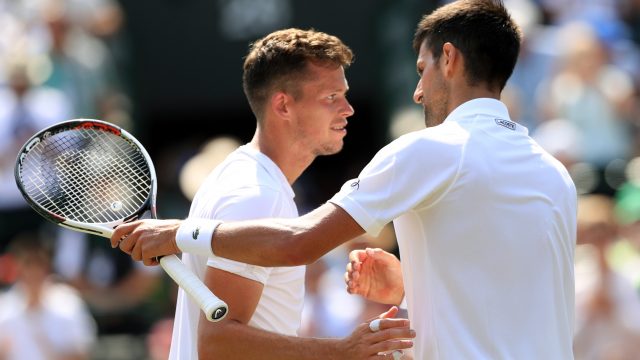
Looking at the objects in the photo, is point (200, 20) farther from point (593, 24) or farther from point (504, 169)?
point (504, 169)

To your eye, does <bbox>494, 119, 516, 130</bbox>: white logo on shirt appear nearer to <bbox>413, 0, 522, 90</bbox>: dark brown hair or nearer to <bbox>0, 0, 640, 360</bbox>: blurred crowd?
<bbox>413, 0, 522, 90</bbox>: dark brown hair

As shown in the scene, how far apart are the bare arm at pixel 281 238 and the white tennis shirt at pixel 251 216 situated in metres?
0.27

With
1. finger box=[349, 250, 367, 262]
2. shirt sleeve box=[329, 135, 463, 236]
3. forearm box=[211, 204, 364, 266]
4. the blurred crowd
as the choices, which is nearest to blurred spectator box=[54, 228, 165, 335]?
the blurred crowd

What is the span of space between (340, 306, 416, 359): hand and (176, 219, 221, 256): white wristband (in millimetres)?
531

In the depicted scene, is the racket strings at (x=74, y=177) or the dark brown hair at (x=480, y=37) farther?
the racket strings at (x=74, y=177)

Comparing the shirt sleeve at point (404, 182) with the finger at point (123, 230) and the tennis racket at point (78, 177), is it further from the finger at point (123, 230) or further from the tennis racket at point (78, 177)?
the tennis racket at point (78, 177)

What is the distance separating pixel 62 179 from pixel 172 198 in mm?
5350

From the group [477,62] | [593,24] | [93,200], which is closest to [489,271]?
[477,62]

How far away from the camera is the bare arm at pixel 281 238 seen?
3.82 meters

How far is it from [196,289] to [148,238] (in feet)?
0.79

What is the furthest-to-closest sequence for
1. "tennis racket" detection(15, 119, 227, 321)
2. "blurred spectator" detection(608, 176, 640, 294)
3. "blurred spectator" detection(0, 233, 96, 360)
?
1. "blurred spectator" detection(0, 233, 96, 360)
2. "blurred spectator" detection(608, 176, 640, 294)
3. "tennis racket" detection(15, 119, 227, 321)

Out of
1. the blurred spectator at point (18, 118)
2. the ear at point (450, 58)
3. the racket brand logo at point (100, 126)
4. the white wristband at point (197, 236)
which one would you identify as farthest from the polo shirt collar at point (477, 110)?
the blurred spectator at point (18, 118)

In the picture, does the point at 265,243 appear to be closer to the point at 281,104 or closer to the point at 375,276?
the point at 375,276

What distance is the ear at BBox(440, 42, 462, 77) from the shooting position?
4.04 meters
